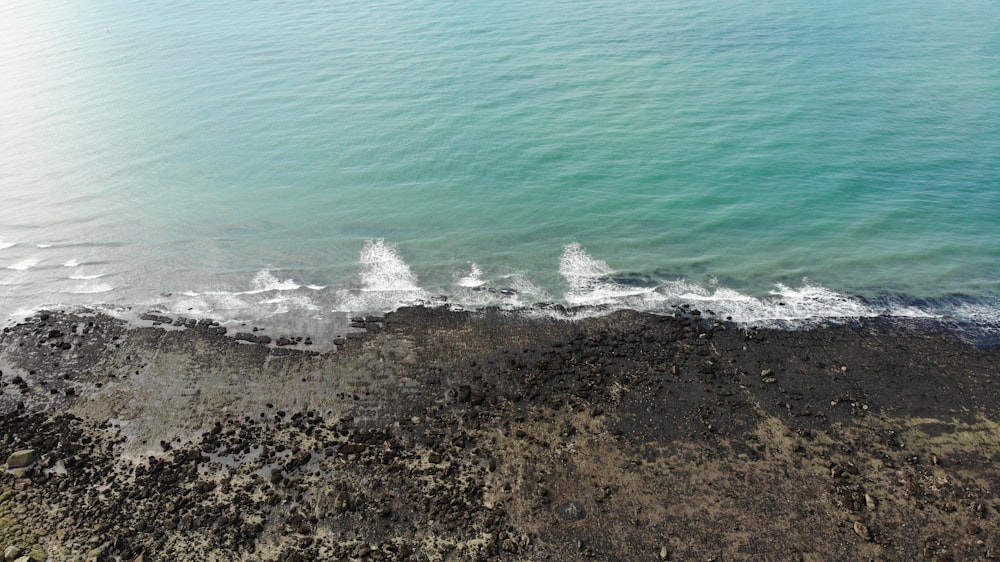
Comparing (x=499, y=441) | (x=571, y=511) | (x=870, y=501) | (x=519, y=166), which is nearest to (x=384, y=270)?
(x=499, y=441)

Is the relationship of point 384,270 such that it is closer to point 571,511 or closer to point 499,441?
point 499,441

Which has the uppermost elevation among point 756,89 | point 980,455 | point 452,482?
point 756,89

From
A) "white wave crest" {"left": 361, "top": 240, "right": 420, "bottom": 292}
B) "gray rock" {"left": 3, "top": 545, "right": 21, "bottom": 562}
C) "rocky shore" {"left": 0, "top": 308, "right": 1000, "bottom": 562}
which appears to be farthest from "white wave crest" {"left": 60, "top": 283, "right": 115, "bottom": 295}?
"gray rock" {"left": 3, "top": 545, "right": 21, "bottom": 562}

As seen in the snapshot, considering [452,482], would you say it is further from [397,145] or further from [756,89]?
[756,89]

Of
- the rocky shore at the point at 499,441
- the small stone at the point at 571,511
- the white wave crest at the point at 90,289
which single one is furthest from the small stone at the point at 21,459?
the small stone at the point at 571,511

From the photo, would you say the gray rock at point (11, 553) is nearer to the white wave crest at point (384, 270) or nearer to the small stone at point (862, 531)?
the white wave crest at point (384, 270)

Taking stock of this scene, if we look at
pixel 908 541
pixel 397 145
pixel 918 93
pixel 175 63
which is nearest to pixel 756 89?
pixel 918 93
